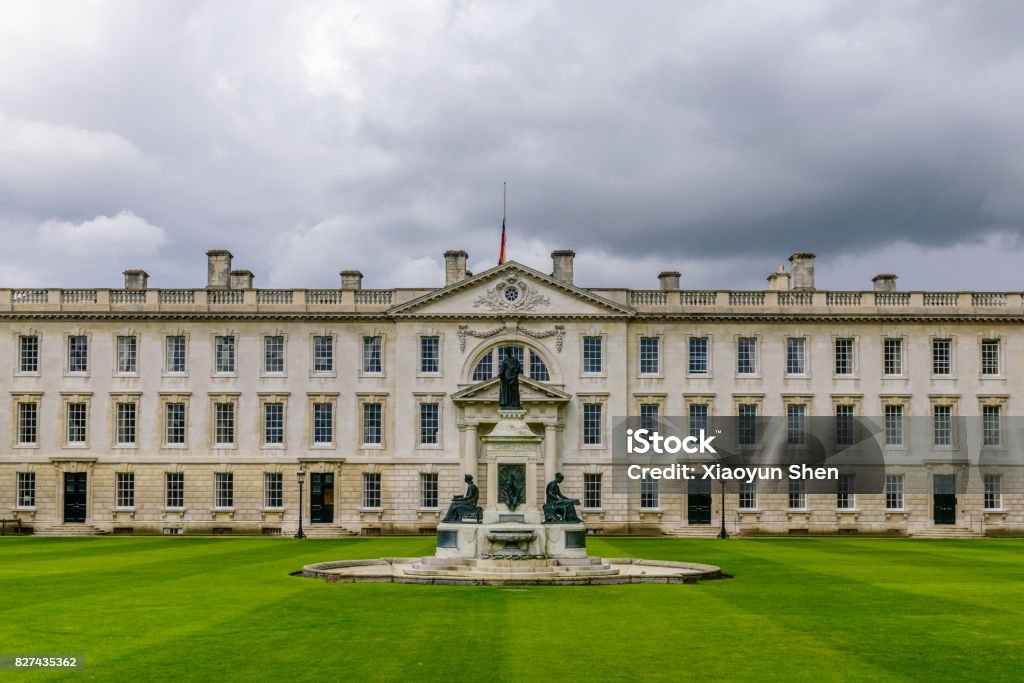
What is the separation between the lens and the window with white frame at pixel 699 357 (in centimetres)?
5984

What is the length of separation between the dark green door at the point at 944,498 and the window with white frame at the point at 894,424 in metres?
2.64

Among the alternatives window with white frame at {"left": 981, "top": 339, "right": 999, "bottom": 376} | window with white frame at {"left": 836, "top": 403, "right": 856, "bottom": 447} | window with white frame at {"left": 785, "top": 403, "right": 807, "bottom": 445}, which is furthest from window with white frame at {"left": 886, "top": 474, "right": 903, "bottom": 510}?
window with white frame at {"left": 981, "top": 339, "right": 999, "bottom": 376}

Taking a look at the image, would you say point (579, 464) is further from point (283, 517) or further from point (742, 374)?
point (283, 517)

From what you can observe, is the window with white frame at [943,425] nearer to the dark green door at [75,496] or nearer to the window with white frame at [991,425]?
the window with white frame at [991,425]

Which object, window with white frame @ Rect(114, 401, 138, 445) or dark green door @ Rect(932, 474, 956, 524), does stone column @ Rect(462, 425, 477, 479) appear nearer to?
window with white frame @ Rect(114, 401, 138, 445)

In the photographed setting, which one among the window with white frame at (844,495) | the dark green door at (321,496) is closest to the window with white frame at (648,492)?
the window with white frame at (844,495)

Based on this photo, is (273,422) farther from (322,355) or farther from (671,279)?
(671,279)

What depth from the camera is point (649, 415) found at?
59.6 metres

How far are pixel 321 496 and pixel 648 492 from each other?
1590 cm

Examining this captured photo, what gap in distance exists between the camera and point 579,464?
5906cm

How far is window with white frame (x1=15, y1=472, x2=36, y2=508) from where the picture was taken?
59.2 meters

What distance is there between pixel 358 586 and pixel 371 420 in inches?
1318

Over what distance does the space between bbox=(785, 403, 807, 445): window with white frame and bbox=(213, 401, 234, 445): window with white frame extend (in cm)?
2717

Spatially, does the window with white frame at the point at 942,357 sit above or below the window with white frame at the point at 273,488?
above
